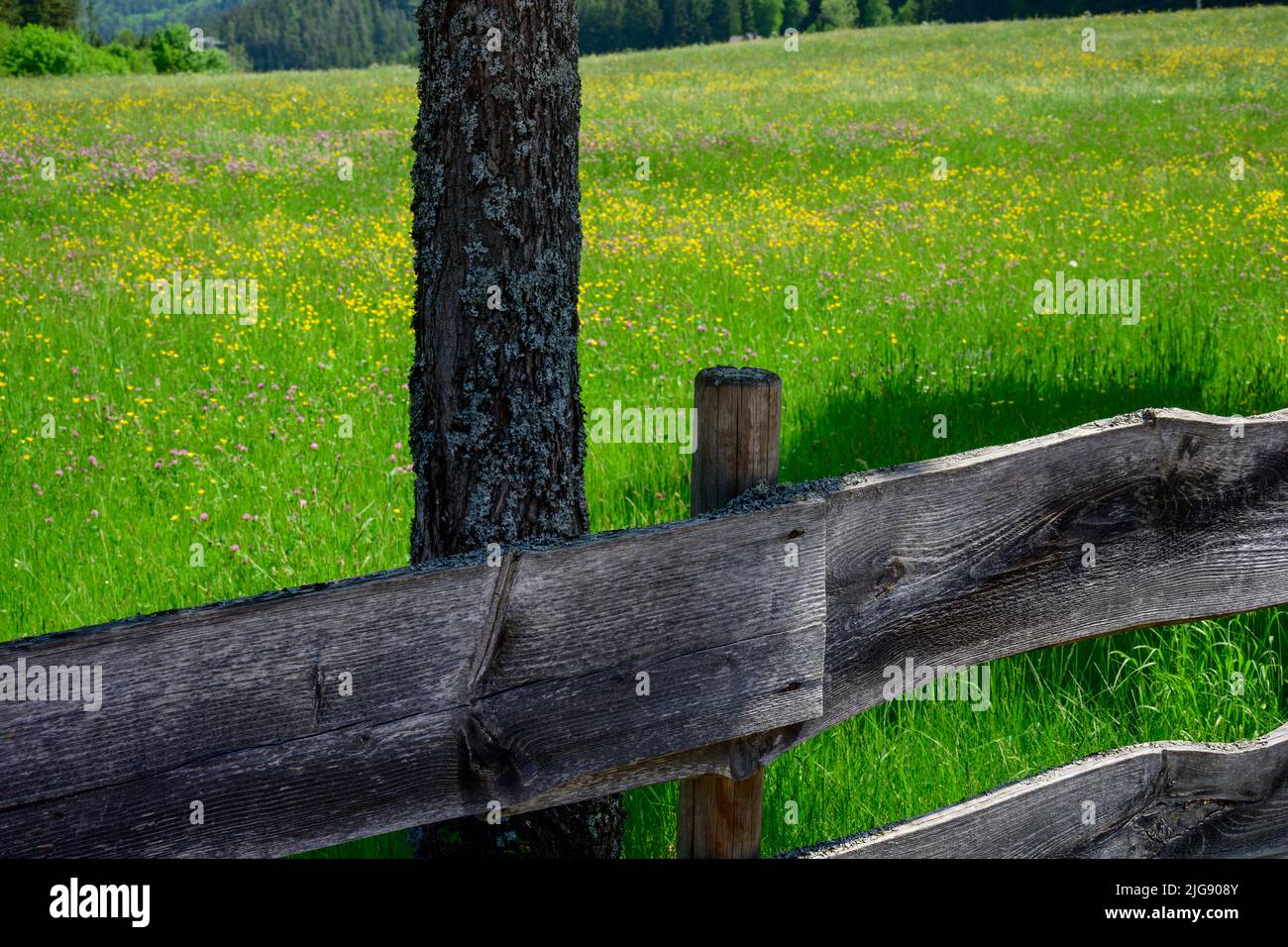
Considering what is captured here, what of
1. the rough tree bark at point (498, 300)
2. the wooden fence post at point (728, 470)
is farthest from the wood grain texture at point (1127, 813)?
the rough tree bark at point (498, 300)

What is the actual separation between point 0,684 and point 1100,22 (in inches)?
2129

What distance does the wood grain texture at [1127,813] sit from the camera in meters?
2.39

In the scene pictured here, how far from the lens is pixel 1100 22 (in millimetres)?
47875

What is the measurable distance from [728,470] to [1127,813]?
1290 mm

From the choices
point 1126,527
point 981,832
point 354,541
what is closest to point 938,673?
point 981,832

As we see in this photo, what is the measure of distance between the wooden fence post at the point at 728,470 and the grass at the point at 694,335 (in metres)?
1.52

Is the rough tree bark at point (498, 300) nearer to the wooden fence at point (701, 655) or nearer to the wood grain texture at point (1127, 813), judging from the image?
the wooden fence at point (701, 655)

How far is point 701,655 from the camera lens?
2.04m

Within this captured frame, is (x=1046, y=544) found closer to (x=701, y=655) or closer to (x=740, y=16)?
(x=701, y=655)

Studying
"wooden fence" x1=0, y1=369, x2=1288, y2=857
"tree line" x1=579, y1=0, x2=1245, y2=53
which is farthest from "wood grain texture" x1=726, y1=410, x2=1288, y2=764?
"tree line" x1=579, y1=0, x2=1245, y2=53

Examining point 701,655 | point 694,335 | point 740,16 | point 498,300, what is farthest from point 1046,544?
point 740,16

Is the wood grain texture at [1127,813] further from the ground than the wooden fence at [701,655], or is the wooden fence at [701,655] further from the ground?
the wooden fence at [701,655]

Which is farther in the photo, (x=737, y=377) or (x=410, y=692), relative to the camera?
(x=737, y=377)
